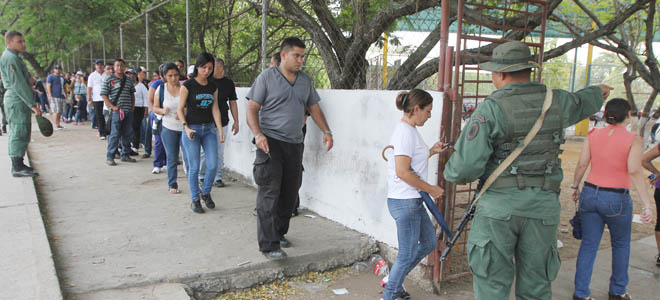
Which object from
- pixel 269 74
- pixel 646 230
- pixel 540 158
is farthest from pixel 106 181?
pixel 646 230

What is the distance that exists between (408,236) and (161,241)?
2.26 metres

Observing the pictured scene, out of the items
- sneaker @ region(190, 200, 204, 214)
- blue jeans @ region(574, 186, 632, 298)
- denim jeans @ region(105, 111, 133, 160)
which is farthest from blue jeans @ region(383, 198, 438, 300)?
denim jeans @ region(105, 111, 133, 160)

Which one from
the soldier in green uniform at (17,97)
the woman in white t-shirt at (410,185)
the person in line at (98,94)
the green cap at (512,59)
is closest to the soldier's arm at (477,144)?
the green cap at (512,59)

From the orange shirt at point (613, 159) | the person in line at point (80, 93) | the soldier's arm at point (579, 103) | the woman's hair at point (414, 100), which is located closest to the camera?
the soldier's arm at point (579, 103)

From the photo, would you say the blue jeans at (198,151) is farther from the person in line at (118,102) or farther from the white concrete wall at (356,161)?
the person in line at (118,102)

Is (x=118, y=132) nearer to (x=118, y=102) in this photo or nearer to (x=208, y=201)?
(x=118, y=102)

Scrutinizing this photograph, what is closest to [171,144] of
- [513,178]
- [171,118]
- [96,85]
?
[171,118]

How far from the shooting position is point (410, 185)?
9.78 ft

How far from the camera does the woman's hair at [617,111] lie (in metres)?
3.39

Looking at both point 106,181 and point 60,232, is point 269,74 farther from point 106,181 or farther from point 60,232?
point 106,181

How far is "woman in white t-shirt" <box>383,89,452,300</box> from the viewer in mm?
Result: 2961

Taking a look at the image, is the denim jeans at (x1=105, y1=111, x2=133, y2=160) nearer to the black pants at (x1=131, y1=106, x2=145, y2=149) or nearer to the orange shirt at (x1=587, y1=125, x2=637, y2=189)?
the black pants at (x1=131, y1=106, x2=145, y2=149)

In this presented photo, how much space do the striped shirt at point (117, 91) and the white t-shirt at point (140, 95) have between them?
0.41 m

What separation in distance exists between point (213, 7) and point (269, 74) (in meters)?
8.39
